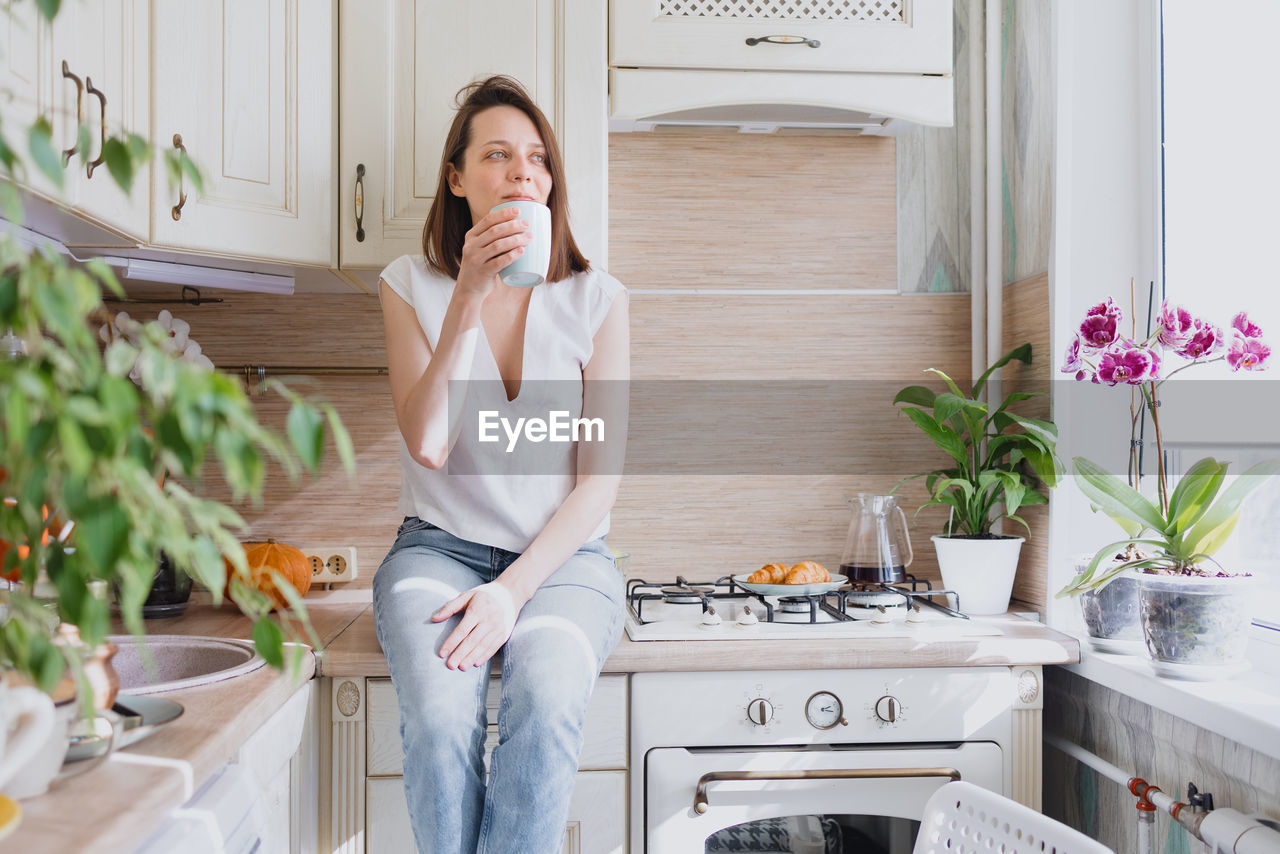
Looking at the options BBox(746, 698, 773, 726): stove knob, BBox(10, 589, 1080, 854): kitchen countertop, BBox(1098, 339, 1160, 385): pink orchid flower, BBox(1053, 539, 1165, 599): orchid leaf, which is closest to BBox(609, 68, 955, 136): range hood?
BBox(1098, 339, 1160, 385): pink orchid flower

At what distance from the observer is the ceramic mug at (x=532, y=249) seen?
1.26 meters

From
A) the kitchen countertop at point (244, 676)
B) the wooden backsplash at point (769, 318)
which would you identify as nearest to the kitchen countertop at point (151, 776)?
the kitchen countertop at point (244, 676)

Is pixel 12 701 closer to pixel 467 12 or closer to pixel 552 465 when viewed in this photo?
pixel 552 465

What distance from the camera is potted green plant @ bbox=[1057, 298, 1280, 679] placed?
4.26 feet

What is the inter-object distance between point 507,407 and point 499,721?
0.53 metres

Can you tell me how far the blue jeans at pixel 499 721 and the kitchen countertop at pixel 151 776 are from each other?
17 cm

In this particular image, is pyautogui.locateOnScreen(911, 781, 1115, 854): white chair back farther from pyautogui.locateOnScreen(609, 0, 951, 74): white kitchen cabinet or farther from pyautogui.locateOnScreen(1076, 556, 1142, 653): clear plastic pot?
pyautogui.locateOnScreen(609, 0, 951, 74): white kitchen cabinet

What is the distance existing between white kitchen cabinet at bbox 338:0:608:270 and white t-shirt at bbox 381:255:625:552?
120 mm

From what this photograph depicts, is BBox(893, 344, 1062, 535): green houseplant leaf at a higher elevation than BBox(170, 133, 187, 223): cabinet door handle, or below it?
below

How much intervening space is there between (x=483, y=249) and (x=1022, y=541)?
113cm

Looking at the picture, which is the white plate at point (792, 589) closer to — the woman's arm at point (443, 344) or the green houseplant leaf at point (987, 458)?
the green houseplant leaf at point (987, 458)

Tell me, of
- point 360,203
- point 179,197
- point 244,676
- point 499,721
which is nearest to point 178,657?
point 244,676

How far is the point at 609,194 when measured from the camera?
197 centimetres

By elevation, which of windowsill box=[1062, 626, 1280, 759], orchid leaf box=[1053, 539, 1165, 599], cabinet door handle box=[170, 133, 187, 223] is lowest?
windowsill box=[1062, 626, 1280, 759]
